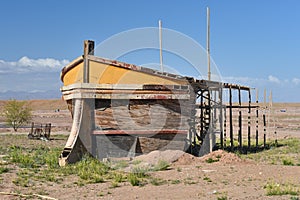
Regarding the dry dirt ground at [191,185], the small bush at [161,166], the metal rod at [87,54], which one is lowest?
the dry dirt ground at [191,185]

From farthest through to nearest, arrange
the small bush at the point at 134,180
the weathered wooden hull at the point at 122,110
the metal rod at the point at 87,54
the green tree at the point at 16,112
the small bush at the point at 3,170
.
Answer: the green tree at the point at 16,112
the metal rod at the point at 87,54
the weathered wooden hull at the point at 122,110
the small bush at the point at 3,170
the small bush at the point at 134,180

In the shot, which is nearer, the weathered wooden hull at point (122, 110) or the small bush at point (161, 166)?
the small bush at point (161, 166)

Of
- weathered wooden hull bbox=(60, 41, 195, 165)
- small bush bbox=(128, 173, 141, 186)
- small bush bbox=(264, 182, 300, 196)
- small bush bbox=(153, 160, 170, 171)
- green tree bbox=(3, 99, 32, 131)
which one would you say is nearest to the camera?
small bush bbox=(264, 182, 300, 196)

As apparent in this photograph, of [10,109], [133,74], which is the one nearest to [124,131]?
[133,74]

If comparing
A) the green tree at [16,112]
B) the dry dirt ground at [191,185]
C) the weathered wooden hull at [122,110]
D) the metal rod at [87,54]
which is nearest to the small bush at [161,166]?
the dry dirt ground at [191,185]

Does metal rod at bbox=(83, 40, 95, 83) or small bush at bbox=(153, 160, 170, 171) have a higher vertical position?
metal rod at bbox=(83, 40, 95, 83)

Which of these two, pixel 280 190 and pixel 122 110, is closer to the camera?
pixel 280 190

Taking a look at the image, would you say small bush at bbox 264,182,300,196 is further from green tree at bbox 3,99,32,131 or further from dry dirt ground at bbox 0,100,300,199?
green tree at bbox 3,99,32,131

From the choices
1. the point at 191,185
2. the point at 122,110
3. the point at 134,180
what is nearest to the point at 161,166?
the point at 134,180

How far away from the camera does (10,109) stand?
1454 inches

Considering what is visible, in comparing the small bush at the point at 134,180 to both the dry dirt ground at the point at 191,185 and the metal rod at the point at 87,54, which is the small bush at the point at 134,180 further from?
the metal rod at the point at 87,54

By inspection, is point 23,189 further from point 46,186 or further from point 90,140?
point 90,140

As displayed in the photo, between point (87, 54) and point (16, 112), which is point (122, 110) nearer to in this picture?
point (87, 54)

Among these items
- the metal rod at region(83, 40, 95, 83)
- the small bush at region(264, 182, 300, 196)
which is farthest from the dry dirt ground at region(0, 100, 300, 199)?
the metal rod at region(83, 40, 95, 83)
